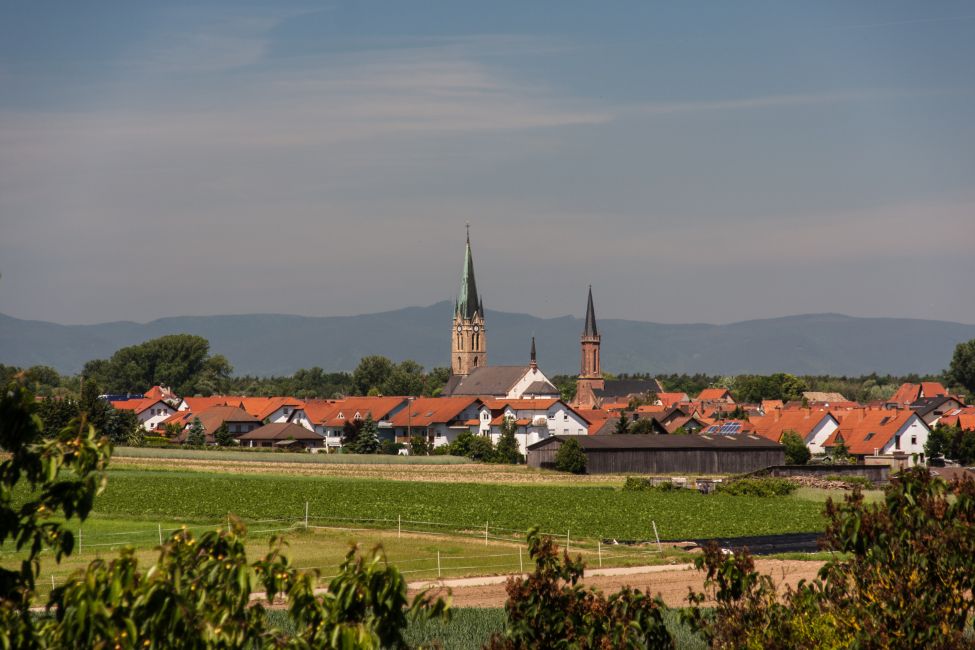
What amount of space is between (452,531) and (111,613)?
37672 mm

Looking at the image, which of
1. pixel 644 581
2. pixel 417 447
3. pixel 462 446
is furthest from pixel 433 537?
pixel 417 447

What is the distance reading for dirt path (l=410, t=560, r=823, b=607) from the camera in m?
29.6

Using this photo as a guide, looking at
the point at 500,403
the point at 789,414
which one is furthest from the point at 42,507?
the point at 500,403

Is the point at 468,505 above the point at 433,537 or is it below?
above

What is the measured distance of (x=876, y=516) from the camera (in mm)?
15180

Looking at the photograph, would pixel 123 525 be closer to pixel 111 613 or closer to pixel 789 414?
pixel 111 613

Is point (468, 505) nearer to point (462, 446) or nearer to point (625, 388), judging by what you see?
point (462, 446)

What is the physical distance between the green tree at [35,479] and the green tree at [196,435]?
333 feet

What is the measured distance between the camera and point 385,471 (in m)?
83.3

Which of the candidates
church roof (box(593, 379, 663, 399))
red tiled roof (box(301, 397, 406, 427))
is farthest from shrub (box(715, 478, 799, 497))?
church roof (box(593, 379, 663, 399))

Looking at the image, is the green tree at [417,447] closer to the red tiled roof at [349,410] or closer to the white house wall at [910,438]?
the red tiled roof at [349,410]

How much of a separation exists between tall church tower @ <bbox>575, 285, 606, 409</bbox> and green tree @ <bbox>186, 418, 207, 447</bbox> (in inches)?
2712

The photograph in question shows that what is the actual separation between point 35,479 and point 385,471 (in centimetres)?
7521

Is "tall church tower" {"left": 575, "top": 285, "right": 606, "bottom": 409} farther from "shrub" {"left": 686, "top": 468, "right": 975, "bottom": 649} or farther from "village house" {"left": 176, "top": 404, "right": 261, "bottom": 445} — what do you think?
"shrub" {"left": 686, "top": 468, "right": 975, "bottom": 649}
